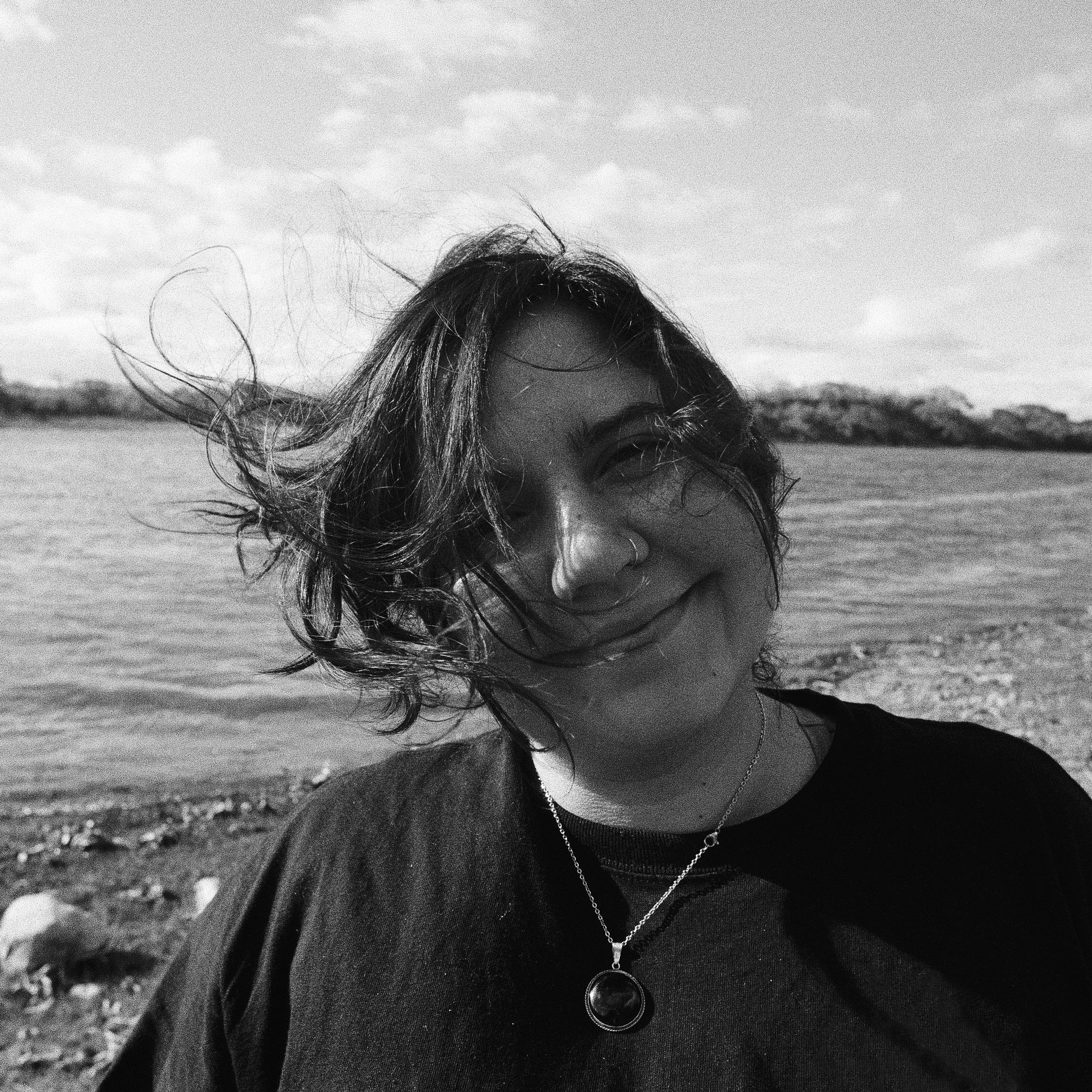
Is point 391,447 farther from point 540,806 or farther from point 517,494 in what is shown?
point 540,806

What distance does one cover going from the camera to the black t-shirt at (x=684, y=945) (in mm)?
1574

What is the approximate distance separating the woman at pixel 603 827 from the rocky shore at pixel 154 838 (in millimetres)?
1886

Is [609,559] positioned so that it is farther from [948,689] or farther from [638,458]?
[948,689]

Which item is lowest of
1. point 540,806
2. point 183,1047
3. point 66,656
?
point 66,656

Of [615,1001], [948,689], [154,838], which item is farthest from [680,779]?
[948,689]

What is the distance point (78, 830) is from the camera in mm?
6586

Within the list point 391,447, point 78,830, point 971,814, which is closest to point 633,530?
point 391,447

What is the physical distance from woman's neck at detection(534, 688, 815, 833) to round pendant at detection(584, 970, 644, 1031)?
0.25 meters

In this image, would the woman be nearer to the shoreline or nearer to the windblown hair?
the windblown hair

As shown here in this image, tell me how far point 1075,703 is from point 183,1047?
309 inches

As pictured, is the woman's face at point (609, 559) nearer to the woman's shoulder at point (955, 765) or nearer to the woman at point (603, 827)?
the woman at point (603, 827)

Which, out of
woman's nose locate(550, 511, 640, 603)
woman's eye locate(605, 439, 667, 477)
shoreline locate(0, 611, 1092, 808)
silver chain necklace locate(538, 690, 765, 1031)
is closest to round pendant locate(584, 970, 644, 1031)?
silver chain necklace locate(538, 690, 765, 1031)

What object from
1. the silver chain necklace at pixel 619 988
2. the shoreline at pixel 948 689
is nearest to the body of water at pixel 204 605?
the shoreline at pixel 948 689

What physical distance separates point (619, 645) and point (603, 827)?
355mm
